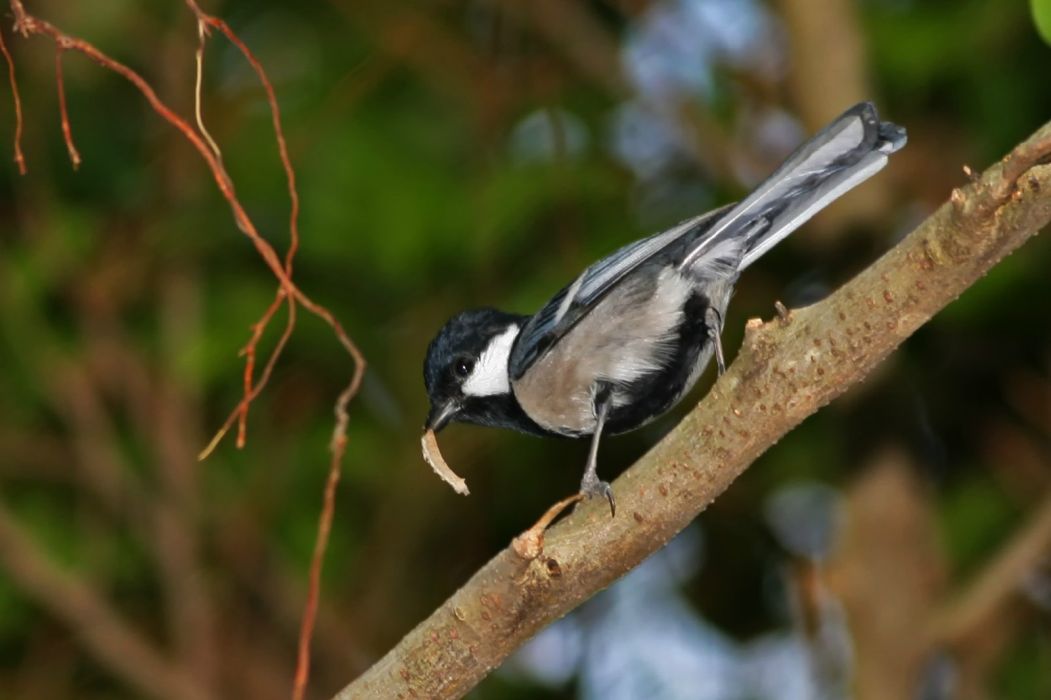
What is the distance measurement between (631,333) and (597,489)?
696 millimetres

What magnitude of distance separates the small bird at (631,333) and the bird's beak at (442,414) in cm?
6

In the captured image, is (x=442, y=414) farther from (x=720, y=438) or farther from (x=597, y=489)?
(x=720, y=438)

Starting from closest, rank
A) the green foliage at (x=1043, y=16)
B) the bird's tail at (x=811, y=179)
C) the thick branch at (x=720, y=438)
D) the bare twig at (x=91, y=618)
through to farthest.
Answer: the thick branch at (x=720, y=438), the green foliage at (x=1043, y=16), the bird's tail at (x=811, y=179), the bare twig at (x=91, y=618)

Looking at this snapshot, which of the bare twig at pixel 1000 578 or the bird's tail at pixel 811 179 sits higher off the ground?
the bird's tail at pixel 811 179

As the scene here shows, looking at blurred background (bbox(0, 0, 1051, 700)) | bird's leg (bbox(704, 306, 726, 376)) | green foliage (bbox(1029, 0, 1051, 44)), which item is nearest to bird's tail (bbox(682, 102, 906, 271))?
bird's leg (bbox(704, 306, 726, 376))

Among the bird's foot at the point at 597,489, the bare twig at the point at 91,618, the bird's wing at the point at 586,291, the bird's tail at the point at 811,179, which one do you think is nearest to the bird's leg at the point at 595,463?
the bird's foot at the point at 597,489

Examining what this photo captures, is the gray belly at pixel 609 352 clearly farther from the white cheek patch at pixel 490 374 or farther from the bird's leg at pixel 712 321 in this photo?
the white cheek patch at pixel 490 374

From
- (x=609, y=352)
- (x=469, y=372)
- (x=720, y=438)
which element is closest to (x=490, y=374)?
(x=469, y=372)

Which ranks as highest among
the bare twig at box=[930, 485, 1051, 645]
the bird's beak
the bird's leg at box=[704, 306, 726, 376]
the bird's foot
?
the bird's beak

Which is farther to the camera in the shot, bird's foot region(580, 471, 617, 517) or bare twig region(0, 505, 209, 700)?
bare twig region(0, 505, 209, 700)

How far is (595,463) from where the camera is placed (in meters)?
2.66

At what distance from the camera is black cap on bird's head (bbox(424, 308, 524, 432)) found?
3074 millimetres

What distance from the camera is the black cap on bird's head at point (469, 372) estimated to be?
307cm

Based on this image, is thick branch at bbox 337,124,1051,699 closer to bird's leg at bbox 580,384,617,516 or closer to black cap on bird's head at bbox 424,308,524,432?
bird's leg at bbox 580,384,617,516
